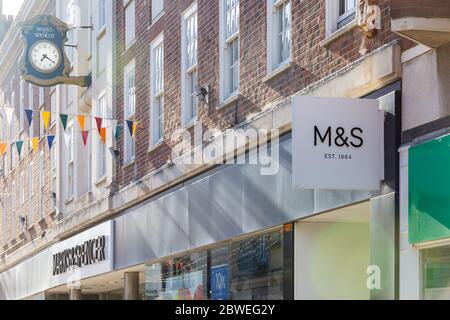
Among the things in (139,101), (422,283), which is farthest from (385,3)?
(139,101)

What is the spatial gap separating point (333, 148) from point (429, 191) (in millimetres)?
1357

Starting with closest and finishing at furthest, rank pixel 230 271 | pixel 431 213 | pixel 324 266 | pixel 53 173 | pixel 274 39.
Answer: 1. pixel 431 213
2. pixel 324 266
3. pixel 274 39
4. pixel 230 271
5. pixel 53 173

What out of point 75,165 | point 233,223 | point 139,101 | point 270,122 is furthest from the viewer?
point 75,165

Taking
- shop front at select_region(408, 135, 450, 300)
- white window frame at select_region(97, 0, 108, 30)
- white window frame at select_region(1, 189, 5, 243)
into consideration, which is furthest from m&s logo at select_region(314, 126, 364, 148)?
white window frame at select_region(1, 189, 5, 243)

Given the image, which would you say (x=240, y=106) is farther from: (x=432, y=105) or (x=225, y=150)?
(x=432, y=105)

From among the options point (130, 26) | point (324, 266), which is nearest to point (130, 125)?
point (130, 26)

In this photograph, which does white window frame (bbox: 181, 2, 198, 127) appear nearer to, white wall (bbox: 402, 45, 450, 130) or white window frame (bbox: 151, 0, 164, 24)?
white window frame (bbox: 151, 0, 164, 24)

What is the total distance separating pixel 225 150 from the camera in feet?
52.4

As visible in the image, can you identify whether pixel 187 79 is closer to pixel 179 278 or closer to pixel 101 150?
pixel 179 278

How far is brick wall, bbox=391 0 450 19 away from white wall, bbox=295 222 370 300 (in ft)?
13.6

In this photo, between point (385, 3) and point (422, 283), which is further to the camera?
point (385, 3)

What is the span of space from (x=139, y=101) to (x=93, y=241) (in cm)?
385

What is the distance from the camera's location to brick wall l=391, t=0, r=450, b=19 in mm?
10172

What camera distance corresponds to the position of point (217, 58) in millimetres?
16766
